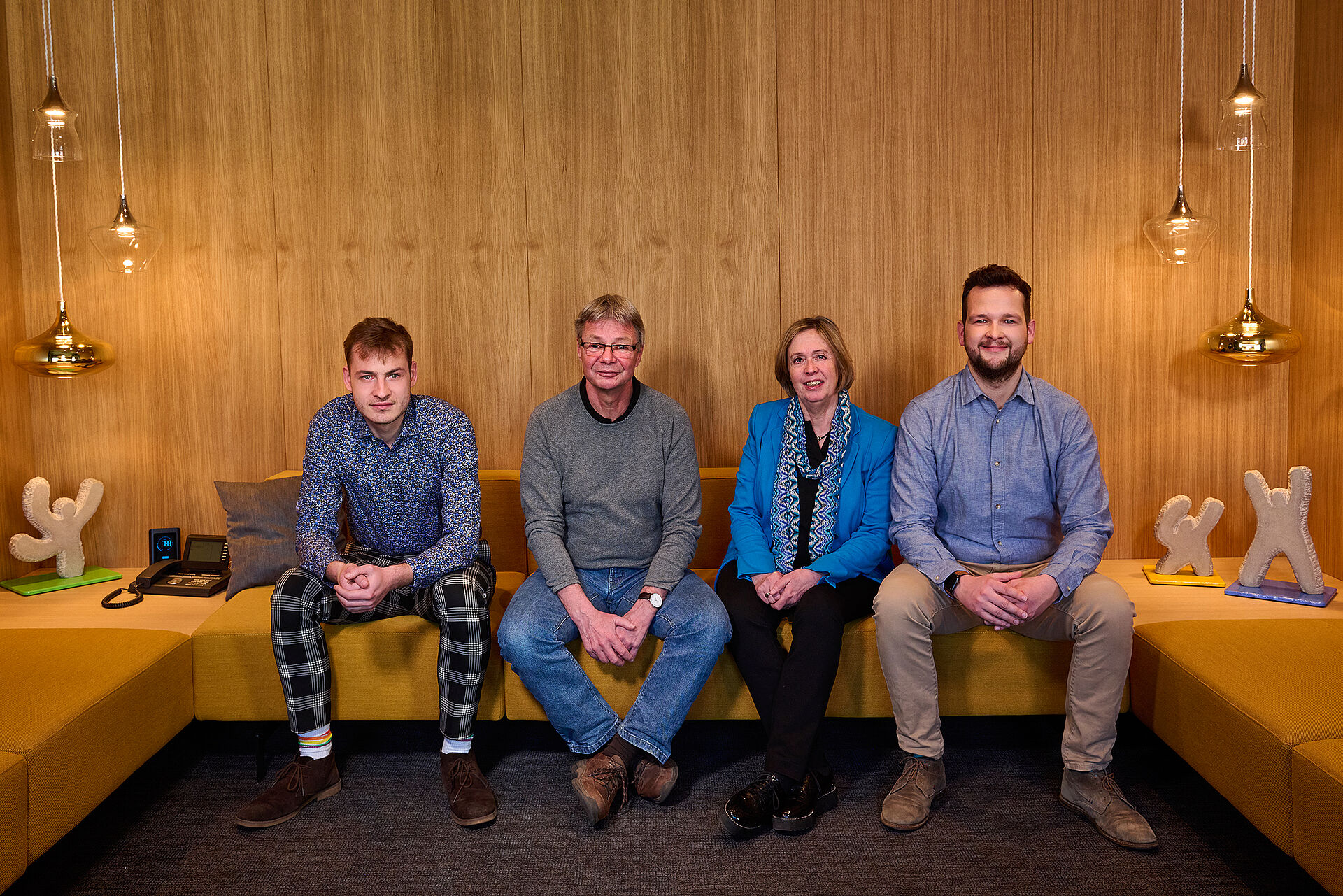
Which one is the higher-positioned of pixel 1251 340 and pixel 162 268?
pixel 162 268

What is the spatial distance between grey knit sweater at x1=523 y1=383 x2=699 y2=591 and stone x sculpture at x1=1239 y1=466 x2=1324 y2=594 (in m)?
1.84

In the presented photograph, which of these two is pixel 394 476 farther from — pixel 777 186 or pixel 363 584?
pixel 777 186

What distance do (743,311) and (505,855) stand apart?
83.1 inches

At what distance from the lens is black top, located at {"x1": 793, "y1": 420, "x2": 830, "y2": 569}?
2.60m

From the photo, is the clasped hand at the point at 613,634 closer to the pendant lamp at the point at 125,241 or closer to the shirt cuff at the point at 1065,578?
the shirt cuff at the point at 1065,578

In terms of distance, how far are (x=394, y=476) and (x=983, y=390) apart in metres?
1.76

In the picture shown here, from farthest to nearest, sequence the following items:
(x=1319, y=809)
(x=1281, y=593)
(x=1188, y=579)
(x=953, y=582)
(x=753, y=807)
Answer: (x=1188, y=579)
(x=1281, y=593)
(x=953, y=582)
(x=753, y=807)
(x=1319, y=809)

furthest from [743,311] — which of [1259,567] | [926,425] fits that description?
[1259,567]

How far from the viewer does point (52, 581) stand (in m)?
3.12

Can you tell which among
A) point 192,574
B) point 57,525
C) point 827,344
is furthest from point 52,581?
point 827,344

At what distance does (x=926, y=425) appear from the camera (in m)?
2.57

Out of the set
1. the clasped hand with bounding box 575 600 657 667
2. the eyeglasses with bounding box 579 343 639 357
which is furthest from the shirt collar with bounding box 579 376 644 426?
the clasped hand with bounding box 575 600 657 667

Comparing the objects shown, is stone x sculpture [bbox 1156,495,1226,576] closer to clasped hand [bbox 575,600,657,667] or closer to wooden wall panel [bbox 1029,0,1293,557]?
wooden wall panel [bbox 1029,0,1293,557]

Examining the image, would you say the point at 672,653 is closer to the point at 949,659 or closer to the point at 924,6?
the point at 949,659
